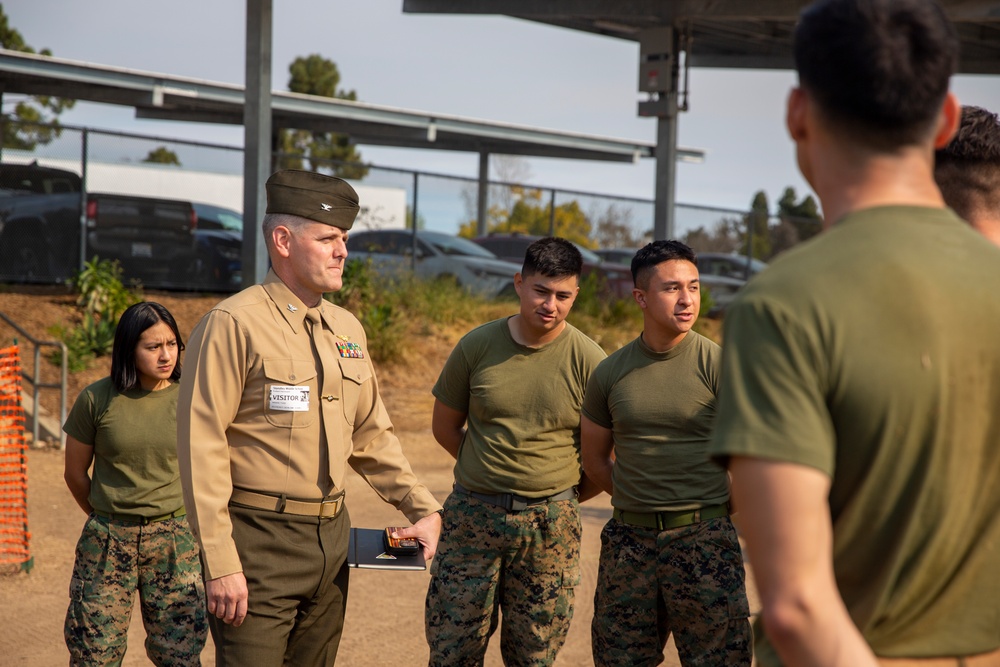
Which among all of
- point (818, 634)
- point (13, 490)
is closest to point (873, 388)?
point (818, 634)

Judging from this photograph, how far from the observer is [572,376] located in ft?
16.5

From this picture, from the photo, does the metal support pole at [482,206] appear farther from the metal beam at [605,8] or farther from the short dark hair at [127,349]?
the short dark hair at [127,349]

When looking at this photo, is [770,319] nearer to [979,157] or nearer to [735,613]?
[979,157]

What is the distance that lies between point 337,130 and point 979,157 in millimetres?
25646

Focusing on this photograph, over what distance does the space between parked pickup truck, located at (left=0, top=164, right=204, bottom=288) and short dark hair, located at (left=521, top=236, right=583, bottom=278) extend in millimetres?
11317

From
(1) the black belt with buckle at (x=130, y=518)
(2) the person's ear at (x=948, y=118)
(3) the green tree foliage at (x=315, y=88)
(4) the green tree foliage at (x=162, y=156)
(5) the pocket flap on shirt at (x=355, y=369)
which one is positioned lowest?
(1) the black belt with buckle at (x=130, y=518)

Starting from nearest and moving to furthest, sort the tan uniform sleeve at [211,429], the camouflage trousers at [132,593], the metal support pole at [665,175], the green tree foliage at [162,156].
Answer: the tan uniform sleeve at [211,429] < the camouflage trousers at [132,593] < the metal support pole at [665,175] < the green tree foliage at [162,156]

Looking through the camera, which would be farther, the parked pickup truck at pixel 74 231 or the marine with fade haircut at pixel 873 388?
the parked pickup truck at pixel 74 231

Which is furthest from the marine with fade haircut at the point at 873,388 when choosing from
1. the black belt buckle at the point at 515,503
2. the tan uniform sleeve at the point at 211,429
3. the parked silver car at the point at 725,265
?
the parked silver car at the point at 725,265

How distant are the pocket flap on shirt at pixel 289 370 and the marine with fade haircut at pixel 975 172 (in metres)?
2.24

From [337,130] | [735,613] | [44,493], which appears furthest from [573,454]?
[337,130]

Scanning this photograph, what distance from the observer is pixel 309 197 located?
380cm

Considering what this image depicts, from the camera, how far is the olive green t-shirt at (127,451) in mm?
4668

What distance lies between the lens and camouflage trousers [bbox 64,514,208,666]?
450 cm
